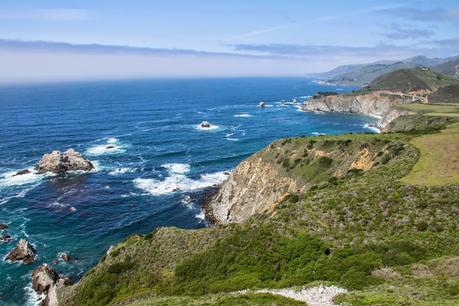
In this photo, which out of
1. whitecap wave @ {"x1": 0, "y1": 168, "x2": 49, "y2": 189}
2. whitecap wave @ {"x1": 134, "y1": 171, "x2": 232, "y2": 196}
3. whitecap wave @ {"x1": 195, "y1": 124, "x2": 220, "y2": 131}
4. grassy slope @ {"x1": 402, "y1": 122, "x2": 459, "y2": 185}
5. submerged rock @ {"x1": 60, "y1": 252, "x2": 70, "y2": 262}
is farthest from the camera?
whitecap wave @ {"x1": 195, "y1": 124, "x2": 220, "y2": 131}

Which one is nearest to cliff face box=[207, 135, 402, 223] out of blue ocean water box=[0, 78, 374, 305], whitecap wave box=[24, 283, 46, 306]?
blue ocean water box=[0, 78, 374, 305]

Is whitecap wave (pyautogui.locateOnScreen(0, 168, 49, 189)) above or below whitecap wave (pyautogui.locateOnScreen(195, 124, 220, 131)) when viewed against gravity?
below

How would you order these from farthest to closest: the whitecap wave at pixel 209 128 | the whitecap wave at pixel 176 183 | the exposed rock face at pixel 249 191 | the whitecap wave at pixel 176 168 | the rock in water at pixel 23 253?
the whitecap wave at pixel 209 128, the whitecap wave at pixel 176 168, the whitecap wave at pixel 176 183, the exposed rock face at pixel 249 191, the rock in water at pixel 23 253

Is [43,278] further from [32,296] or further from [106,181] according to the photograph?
[106,181]

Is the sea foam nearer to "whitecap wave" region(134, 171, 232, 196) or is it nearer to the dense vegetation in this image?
"whitecap wave" region(134, 171, 232, 196)

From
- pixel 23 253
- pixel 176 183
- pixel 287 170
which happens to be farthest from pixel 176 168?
pixel 23 253

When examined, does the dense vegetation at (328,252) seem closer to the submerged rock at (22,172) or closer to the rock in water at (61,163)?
the rock in water at (61,163)

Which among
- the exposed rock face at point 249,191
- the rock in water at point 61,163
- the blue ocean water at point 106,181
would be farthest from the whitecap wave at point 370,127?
the rock in water at point 61,163

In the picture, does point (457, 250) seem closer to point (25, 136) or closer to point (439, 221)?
point (439, 221)
